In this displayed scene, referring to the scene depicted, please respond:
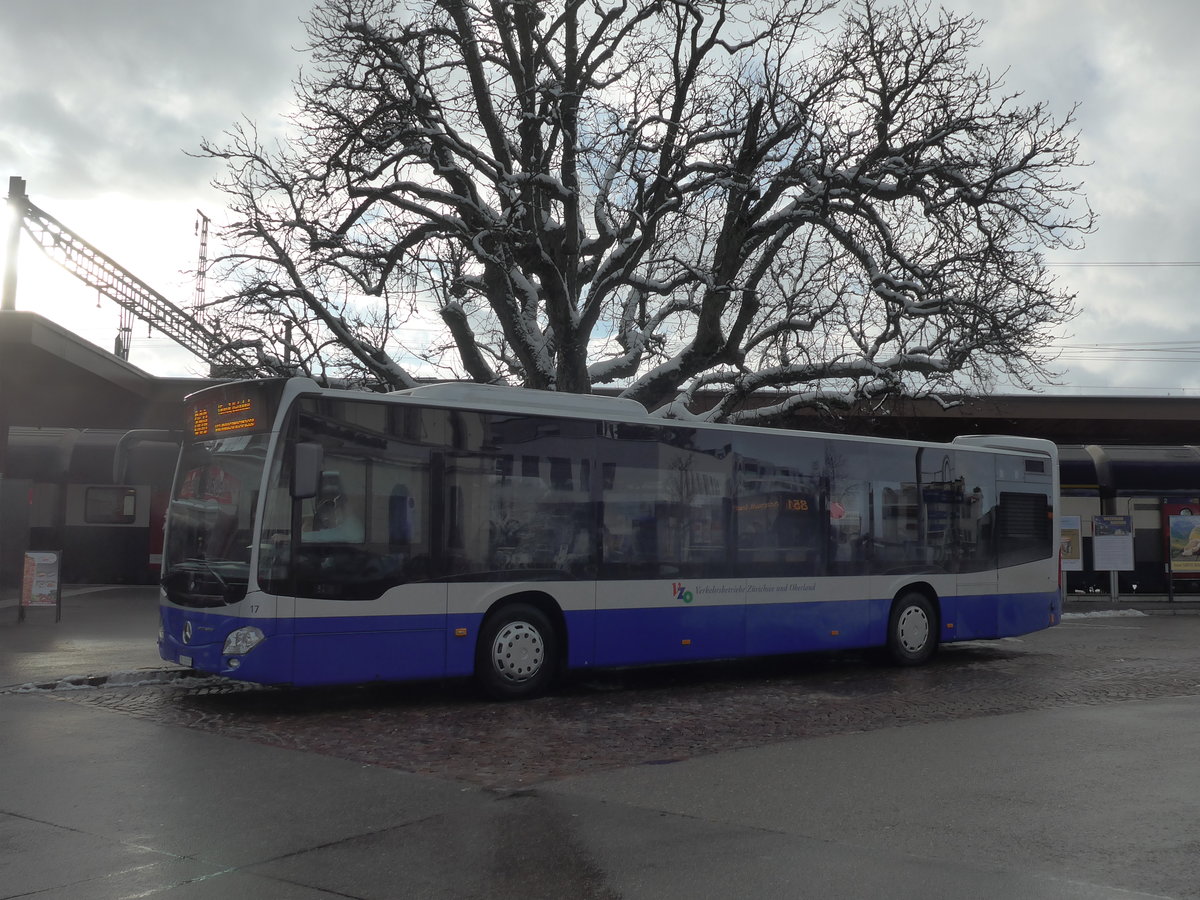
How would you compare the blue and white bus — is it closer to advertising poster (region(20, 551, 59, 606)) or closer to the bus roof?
the bus roof

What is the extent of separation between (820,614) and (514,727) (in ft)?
16.4

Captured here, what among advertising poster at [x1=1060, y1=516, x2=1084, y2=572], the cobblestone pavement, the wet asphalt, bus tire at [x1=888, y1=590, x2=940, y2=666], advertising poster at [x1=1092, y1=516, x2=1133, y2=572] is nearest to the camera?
the wet asphalt

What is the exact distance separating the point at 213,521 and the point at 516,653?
3.04 metres

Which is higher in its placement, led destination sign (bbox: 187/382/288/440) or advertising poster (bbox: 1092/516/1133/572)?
led destination sign (bbox: 187/382/288/440)

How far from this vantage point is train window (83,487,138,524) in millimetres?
28266

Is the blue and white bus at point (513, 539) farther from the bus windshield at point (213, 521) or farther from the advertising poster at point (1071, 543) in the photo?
the advertising poster at point (1071, 543)

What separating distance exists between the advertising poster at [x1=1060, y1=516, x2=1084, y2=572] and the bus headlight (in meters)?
19.2

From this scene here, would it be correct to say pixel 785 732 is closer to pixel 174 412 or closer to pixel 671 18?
pixel 671 18

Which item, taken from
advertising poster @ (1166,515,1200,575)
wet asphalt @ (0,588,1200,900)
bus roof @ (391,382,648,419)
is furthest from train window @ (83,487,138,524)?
advertising poster @ (1166,515,1200,575)

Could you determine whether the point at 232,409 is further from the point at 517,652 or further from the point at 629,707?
the point at 629,707

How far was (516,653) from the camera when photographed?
36.4ft

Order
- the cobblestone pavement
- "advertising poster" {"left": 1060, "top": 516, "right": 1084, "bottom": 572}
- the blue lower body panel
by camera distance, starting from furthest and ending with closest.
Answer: "advertising poster" {"left": 1060, "top": 516, "right": 1084, "bottom": 572} < the blue lower body panel < the cobblestone pavement

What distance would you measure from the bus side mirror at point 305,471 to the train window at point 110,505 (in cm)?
2054

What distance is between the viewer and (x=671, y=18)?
19.7m
